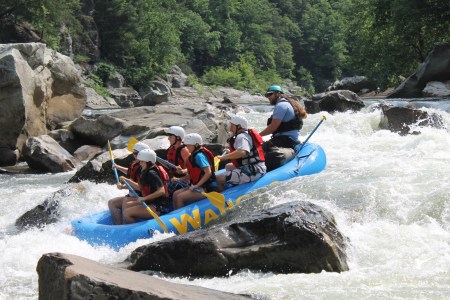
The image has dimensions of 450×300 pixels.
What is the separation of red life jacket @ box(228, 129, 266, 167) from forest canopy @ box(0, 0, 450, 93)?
61.9 feet

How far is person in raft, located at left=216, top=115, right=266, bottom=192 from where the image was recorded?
7.96 meters

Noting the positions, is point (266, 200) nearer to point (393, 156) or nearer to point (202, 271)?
point (202, 271)

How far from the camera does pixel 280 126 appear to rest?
368 inches

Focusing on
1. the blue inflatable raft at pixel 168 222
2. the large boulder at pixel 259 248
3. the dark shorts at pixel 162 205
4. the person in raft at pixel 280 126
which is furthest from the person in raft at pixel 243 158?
the large boulder at pixel 259 248

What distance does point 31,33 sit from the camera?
113 ft

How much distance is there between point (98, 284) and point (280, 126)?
6028 mm

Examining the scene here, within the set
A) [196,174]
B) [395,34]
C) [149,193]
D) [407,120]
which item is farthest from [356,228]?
[395,34]

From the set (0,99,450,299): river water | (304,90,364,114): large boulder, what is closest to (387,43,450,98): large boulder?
(304,90,364,114): large boulder

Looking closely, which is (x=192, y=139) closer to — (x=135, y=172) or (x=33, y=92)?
(x=135, y=172)

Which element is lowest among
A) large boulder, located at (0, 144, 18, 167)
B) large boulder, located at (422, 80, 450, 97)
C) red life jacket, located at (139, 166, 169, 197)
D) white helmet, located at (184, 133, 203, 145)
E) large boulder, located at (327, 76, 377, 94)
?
large boulder, located at (327, 76, 377, 94)

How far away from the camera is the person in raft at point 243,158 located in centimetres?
796

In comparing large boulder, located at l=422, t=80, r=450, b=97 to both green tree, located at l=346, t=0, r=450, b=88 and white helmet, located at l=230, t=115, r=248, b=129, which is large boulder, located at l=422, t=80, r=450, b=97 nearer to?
green tree, located at l=346, t=0, r=450, b=88

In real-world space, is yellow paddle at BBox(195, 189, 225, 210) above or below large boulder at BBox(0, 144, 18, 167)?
above

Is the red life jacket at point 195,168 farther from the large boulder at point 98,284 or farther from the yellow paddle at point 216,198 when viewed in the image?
the large boulder at point 98,284
